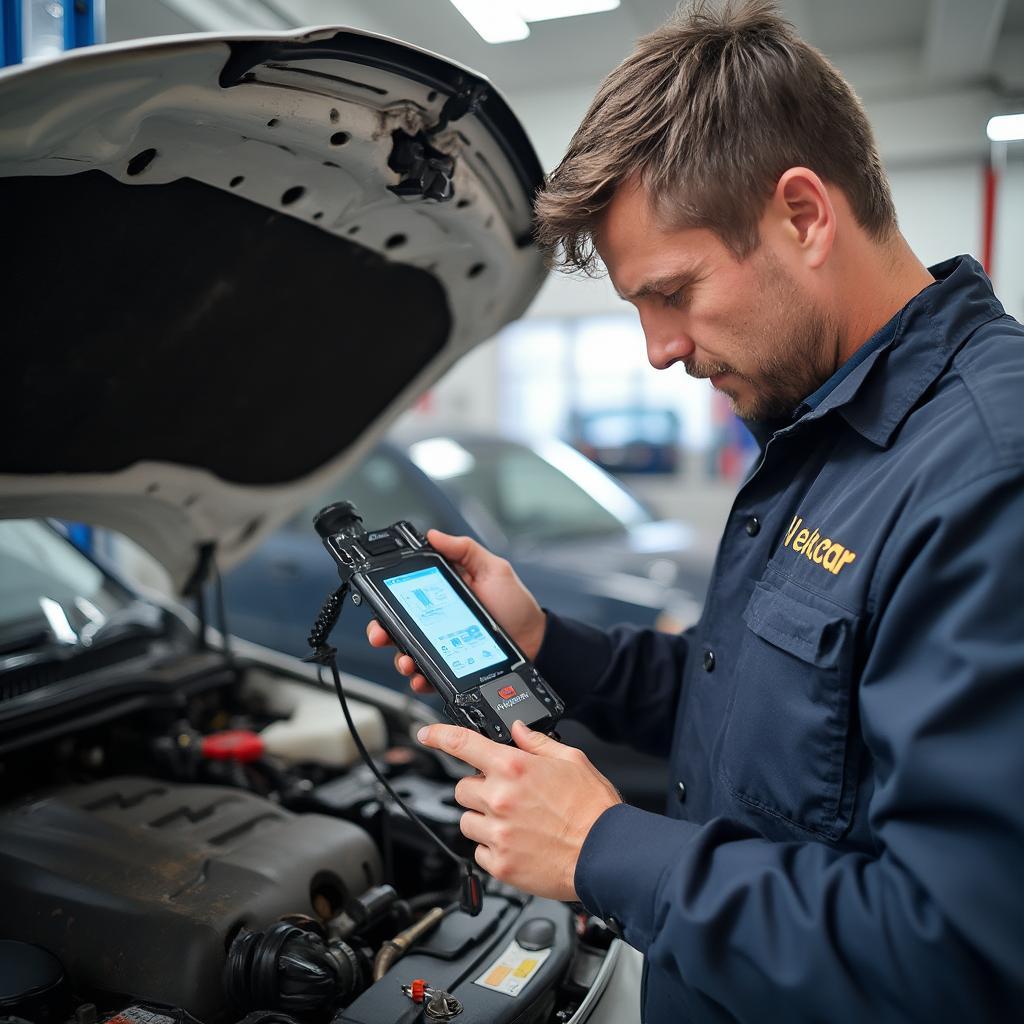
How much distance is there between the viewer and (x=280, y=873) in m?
1.41

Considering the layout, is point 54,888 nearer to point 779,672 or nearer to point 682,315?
point 779,672

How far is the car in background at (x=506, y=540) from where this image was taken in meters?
3.54

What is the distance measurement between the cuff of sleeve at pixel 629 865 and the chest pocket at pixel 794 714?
4.9 inches

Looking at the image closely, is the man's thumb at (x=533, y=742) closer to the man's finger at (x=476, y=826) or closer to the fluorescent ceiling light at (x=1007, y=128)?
the man's finger at (x=476, y=826)

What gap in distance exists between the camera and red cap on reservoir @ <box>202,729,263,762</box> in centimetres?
185

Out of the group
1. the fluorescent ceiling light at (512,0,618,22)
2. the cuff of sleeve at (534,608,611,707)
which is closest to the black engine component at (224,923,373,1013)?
the cuff of sleeve at (534,608,611,707)

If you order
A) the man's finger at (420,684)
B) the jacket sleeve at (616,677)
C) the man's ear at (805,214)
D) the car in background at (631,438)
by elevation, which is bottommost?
the car in background at (631,438)

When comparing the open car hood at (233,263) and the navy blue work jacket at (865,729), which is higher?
the open car hood at (233,263)

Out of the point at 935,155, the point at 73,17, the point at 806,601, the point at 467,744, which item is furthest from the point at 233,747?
the point at 935,155

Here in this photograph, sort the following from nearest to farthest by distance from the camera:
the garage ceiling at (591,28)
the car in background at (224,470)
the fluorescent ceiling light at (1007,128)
Result: the car in background at (224,470) → the garage ceiling at (591,28) → the fluorescent ceiling light at (1007,128)

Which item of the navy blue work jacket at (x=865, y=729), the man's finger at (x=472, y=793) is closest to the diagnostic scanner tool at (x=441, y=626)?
the man's finger at (x=472, y=793)

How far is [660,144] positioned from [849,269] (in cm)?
26

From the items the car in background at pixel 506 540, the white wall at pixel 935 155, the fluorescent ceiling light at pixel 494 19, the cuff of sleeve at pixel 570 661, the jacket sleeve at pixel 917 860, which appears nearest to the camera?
the jacket sleeve at pixel 917 860

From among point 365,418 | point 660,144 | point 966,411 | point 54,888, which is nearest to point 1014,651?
point 966,411
